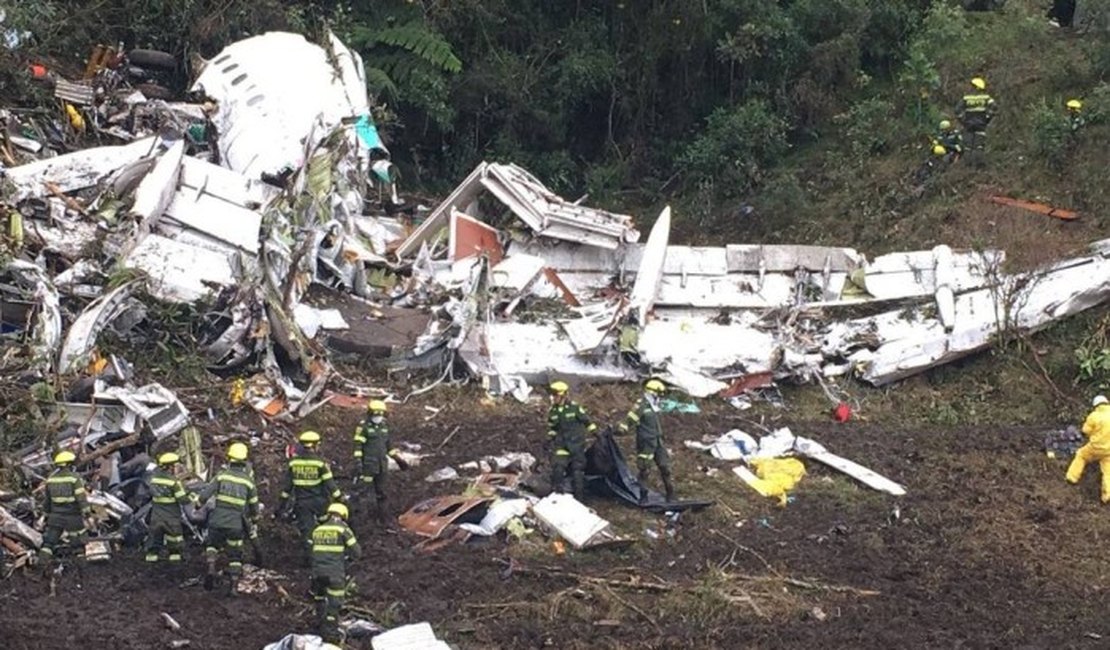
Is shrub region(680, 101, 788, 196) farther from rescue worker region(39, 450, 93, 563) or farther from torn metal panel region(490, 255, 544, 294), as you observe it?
rescue worker region(39, 450, 93, 563)

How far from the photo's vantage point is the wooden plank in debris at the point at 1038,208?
62.3 feet

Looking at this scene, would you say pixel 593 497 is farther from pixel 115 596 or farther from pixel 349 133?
pixel 349 133

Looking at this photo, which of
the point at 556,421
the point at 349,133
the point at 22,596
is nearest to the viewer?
the point at 22,596

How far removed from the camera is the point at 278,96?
65.2 feet

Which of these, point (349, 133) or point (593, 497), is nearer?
point (593, 497)

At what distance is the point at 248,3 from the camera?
2280 cm

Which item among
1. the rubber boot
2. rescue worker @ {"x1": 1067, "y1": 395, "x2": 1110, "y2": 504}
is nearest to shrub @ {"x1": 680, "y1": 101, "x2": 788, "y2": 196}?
rescue worker @ {"x1": 1067, "y1": 395, "x2": 1110, "y2": 504}

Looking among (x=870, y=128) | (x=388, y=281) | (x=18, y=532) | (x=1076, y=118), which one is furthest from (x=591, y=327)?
(x=1076, y=118)

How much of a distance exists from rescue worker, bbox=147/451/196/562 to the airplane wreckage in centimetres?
202

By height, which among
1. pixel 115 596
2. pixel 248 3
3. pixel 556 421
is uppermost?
pixel 248 3

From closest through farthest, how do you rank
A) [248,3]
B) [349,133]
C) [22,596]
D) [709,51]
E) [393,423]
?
[22,596] < [393,423] < [349,133] < [248,3] < [709,51]

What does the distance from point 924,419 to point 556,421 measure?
16.7 feet

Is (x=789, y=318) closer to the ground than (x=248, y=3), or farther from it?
closer to the ground

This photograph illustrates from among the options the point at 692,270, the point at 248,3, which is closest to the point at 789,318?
the point at 692,270
